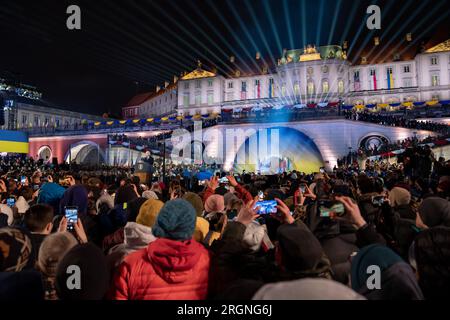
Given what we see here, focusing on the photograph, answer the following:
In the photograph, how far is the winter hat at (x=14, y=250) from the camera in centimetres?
286

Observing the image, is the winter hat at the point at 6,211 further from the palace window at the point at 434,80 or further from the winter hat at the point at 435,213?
the palace window at the point at 434,80

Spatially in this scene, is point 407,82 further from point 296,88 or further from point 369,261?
point 369,261

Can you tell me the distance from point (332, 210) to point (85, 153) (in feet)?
218

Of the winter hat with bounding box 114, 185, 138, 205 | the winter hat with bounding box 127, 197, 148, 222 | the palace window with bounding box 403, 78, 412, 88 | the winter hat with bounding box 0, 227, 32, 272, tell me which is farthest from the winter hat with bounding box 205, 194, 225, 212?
the palace window with bounding box 403, 78, 412, 88

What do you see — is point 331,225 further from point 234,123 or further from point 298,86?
point 298,86

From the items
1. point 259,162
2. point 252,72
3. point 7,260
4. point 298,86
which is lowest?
point 7,260

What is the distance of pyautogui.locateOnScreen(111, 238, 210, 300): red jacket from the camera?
8.47 feet

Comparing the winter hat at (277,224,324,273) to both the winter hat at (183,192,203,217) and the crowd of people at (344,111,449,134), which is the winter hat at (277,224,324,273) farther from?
the crowd of people at (344,111,449,134)

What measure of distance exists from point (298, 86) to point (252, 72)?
44.3 feet

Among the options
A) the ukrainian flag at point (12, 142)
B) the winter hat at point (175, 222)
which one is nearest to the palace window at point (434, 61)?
the ukrainian flag at point (12, 142)

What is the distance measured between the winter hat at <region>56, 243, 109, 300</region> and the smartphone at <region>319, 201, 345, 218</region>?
2.28 m

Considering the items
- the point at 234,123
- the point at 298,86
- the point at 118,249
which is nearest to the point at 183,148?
the point at 234,123

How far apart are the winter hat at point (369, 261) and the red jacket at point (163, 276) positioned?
120 centimetres
